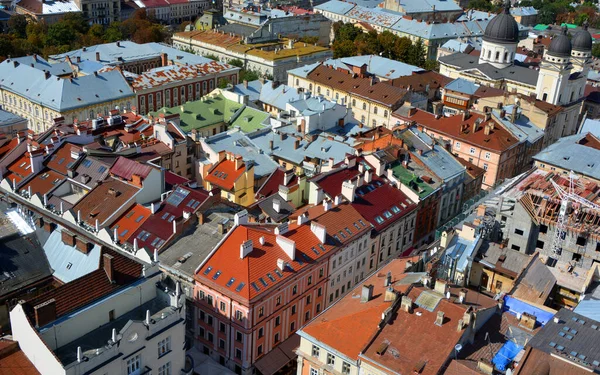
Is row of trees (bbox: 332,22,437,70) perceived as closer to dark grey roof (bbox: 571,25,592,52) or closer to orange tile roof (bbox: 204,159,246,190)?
dark grey roof (bbox: 571,25,592,52)

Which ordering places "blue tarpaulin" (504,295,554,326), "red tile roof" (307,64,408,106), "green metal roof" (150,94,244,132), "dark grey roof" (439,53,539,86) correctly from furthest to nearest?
"dark grey roof" (439,53,539,86), "red tile roof" (307,64,408,106), "green metal roof" (150,94,244,132), "blue tarpaulin" (504,295,554,326)

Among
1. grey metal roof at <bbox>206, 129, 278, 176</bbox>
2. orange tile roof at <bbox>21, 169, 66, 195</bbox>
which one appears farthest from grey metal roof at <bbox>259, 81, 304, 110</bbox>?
orange tile roof at <bbox>21, 169, 66, 195</bbox>

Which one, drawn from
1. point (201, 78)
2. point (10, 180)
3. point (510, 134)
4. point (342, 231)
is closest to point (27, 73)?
point (201, 78)

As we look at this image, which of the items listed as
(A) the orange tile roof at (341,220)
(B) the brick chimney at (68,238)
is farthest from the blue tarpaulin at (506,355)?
(B) the brick chimney at (68,238)

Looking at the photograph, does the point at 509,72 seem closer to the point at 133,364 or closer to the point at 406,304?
the point at 406,304

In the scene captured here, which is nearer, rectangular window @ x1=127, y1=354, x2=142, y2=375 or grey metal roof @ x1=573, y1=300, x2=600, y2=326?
rectangular window @ x1=127, y1=354, x2=142, y2=375

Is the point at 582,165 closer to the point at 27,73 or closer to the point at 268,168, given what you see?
the point at 268,168
